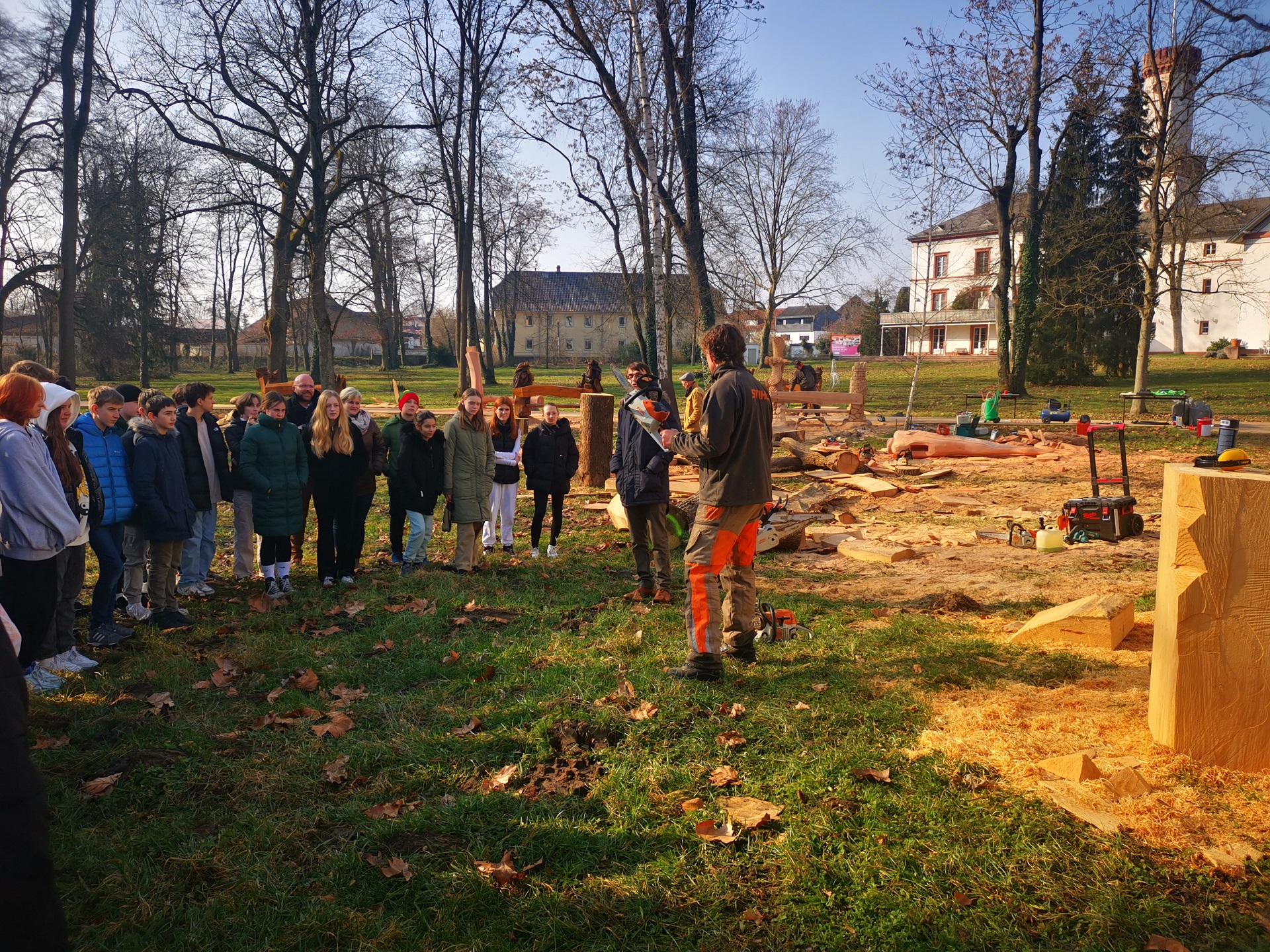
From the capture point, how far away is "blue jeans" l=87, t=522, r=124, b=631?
6.26 m

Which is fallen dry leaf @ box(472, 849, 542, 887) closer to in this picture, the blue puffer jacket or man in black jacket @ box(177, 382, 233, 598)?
the blue puffer jacket

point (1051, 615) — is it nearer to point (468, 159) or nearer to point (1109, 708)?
point (1109, 708)

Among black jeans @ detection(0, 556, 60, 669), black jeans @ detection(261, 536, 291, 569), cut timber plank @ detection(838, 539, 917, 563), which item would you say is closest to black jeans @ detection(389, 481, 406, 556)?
black jeans @ detection(261, 536, 291, 569)

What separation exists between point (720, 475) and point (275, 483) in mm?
4397

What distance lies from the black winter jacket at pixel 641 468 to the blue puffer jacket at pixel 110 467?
12.5 feet

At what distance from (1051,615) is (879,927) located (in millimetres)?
3491

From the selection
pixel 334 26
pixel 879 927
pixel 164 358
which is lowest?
pixel 879 927

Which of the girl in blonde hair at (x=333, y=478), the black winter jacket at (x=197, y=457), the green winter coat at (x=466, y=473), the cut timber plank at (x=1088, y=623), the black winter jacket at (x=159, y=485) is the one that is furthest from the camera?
the green winter coat at (x=466, y=473)

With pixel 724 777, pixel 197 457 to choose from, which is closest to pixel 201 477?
pixel 197 457

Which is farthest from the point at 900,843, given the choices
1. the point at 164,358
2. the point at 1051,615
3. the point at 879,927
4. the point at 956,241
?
the point at 956,241

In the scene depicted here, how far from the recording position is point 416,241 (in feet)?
162

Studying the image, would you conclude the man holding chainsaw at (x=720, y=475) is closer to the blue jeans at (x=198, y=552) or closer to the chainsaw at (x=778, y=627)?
the chainsaw at (x=778, y=627)

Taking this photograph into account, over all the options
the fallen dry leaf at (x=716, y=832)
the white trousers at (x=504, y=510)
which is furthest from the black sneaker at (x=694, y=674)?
the white trousers at (x=504, y=510)

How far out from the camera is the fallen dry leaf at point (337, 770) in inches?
165
